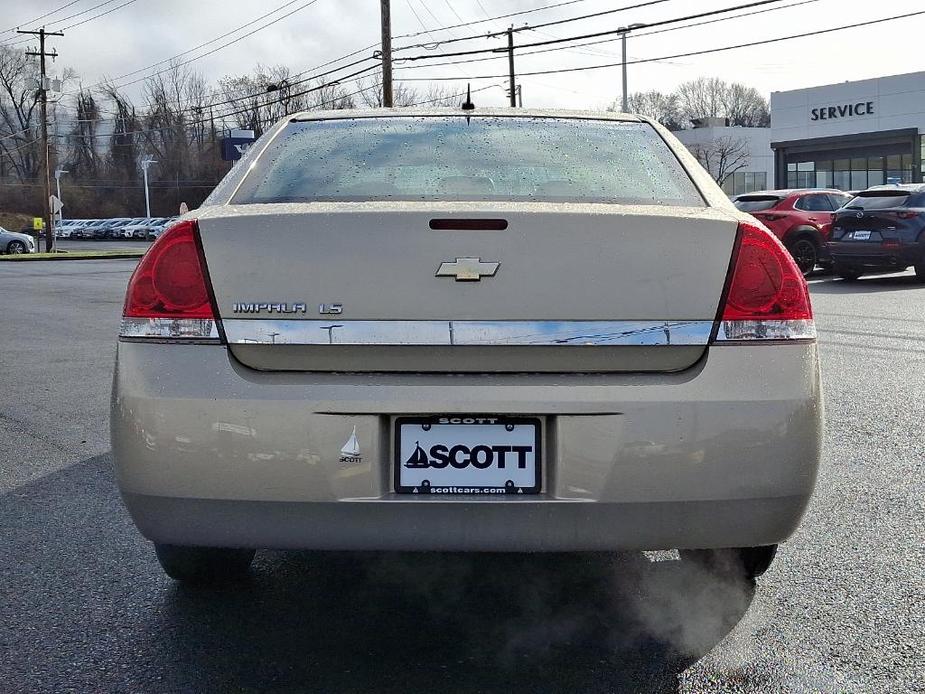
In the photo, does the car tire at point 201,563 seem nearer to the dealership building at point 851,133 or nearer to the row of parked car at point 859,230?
the row of parked car at point 859,230

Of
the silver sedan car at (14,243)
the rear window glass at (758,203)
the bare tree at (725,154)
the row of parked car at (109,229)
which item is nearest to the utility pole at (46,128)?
the silver sedan car at (14,243)

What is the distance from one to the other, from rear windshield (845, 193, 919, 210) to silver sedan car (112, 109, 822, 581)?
15530 millimetres

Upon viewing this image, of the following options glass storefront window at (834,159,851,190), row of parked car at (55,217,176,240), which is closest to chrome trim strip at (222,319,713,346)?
glass storefront window at (834,159,851,190)

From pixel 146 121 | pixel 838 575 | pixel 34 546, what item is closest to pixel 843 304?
pixel 838 575

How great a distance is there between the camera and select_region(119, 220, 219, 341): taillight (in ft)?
8.96

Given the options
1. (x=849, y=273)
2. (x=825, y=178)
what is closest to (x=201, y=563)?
(x=849, y=273)

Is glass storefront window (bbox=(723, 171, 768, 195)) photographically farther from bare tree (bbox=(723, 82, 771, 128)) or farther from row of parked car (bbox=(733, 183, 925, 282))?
row of parked car (bbox=(733, 183, 925, 282))

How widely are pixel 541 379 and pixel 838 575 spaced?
1494 millimetres

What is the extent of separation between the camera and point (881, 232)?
656 inches

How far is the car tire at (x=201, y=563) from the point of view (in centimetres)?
318

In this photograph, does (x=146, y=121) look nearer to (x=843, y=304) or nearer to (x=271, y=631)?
(x=843, y=304)

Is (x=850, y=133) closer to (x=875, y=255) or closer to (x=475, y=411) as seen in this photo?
(x=875, y=255)

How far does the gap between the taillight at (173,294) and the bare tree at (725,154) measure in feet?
255

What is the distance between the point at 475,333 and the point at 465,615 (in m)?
0.98
